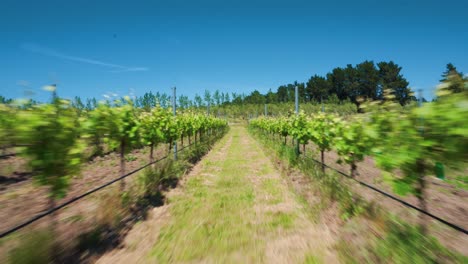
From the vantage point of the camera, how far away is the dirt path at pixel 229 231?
131 inches

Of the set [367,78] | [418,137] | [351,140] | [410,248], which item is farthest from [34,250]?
[367,78]

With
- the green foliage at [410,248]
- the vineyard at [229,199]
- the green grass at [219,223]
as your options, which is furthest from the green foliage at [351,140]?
the green grass at [219,223]

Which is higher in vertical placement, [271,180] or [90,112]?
[90,112]

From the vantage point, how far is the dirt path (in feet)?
10.9

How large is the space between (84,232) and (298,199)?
425 cm

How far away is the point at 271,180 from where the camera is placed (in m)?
7.52

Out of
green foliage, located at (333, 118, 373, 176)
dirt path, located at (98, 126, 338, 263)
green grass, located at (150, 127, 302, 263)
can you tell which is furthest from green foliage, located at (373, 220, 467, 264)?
green grass, located at (150, 127, 302, 263)

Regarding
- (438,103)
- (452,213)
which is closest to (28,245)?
(438,103)

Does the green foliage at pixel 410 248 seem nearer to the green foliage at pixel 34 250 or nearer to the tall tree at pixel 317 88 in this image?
the green foliage at pixel 34 250

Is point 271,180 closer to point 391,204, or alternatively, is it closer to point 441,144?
point 391,204

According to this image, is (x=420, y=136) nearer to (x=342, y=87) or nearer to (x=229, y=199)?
(x=229, y=199)

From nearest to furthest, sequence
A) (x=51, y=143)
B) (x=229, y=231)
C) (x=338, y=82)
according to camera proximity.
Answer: (x=51, y=143), (x=229, y=231), (x=338, y=82)

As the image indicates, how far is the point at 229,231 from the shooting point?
4.09 meters

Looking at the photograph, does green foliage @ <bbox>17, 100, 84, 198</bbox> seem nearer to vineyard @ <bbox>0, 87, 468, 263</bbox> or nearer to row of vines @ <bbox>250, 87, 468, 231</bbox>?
vineyard @ <bbox>0, 87, 468, 263</bbox>
